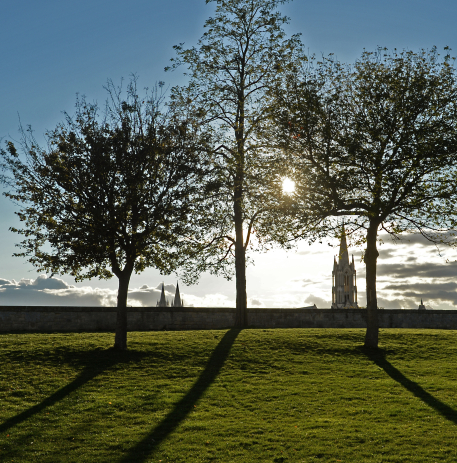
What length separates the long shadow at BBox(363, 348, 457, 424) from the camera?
442 inches

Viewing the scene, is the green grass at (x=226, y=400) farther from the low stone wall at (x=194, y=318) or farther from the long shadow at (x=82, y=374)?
the low stone wall at (x=194, y=318)

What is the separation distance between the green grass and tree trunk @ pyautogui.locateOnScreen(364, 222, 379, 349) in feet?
2.12

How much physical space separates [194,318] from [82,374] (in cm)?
1243

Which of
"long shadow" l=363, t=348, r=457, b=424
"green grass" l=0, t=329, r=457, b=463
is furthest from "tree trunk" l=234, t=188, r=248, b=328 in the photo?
"long shadow" l=363, t=348, r=457, b=424

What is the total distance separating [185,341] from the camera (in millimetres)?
Answer: 19422

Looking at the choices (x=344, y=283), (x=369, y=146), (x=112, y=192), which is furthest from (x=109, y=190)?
(x=344, y=283)

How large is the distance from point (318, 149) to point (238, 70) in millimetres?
10219

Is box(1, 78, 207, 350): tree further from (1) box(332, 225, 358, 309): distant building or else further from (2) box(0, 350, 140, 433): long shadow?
(1) box(332, 225, 358, 309): distant building

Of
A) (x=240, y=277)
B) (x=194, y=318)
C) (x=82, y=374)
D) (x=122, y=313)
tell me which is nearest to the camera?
(x=82, y=374)

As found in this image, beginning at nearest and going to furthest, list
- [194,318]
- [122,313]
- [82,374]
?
[82,374]
[122,313]
[194,318]

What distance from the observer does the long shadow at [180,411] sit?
905 centimetres

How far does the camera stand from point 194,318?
88.0ft

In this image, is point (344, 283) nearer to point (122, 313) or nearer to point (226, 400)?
point (122, 313)

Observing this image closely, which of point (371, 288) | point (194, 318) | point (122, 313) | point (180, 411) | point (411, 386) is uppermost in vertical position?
point (371, 288)
